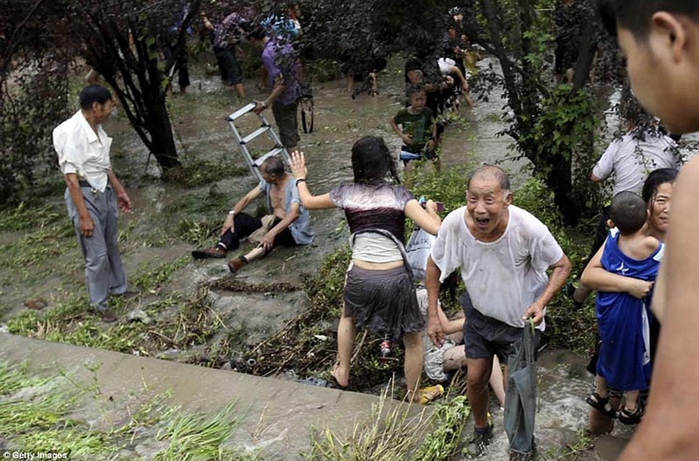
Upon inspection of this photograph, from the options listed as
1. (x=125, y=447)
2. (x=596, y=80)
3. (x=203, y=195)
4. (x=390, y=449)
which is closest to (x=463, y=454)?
(x=390, y=449)

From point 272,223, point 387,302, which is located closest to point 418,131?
point 272,223

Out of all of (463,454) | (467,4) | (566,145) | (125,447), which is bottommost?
(463,454)

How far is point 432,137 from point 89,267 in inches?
145

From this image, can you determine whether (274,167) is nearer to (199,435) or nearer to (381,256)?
(381,256)

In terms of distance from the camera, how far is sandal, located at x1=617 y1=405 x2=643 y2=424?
3701 millimetres

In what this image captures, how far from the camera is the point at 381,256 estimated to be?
15.2 feet

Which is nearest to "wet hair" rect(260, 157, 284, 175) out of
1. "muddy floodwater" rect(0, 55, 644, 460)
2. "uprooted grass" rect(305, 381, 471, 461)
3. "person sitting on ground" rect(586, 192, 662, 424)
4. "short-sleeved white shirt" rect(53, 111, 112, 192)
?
"muddy floodwater" rect(0, 55, 644, 460)

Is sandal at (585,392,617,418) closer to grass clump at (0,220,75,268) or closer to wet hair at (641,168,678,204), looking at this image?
wet hair at (641,168,678,204)

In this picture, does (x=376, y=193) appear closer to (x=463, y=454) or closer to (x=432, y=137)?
(x=463, y=454)

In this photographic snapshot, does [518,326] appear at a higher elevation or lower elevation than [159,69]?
lower

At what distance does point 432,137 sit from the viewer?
787 centimetres

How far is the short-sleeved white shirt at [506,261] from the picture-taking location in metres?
3.50

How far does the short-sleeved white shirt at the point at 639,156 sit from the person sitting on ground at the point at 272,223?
281cm

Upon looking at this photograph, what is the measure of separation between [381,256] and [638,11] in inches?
146
